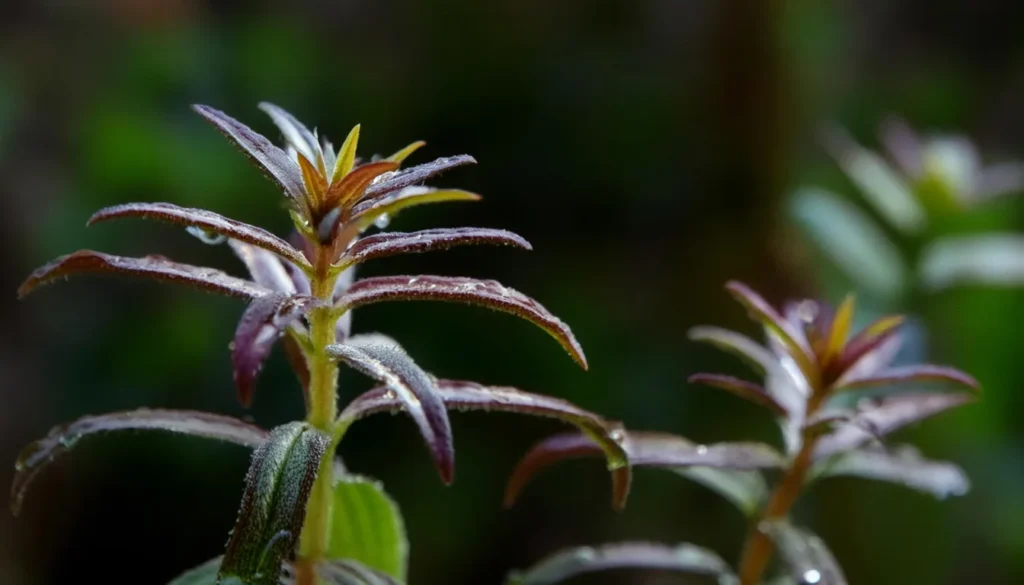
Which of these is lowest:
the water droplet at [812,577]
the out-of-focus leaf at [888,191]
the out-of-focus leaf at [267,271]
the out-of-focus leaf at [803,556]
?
the water droplet at [812,577]

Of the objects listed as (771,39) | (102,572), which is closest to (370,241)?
(102,572)

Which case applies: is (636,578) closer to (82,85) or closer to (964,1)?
(82,85)

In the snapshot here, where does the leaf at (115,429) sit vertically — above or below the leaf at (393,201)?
below

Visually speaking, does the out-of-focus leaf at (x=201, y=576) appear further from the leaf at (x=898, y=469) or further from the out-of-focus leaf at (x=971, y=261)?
the out-of-focus leaf at (x=971, y=261)

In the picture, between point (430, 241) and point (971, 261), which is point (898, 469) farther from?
point (971, 261)

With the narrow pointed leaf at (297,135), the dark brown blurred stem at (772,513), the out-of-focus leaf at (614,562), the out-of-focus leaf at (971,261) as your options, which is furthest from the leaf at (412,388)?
the out-of-focus leaf at (971,261)

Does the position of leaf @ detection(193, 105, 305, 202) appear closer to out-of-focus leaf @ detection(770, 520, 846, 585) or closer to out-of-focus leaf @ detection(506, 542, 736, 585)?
out-of-focus leaf @ detection(506, 542, 736, 585)

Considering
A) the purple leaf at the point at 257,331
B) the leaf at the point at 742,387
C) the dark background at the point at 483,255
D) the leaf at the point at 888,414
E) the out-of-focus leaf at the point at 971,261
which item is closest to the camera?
the purple leaf at the point at 257,331
